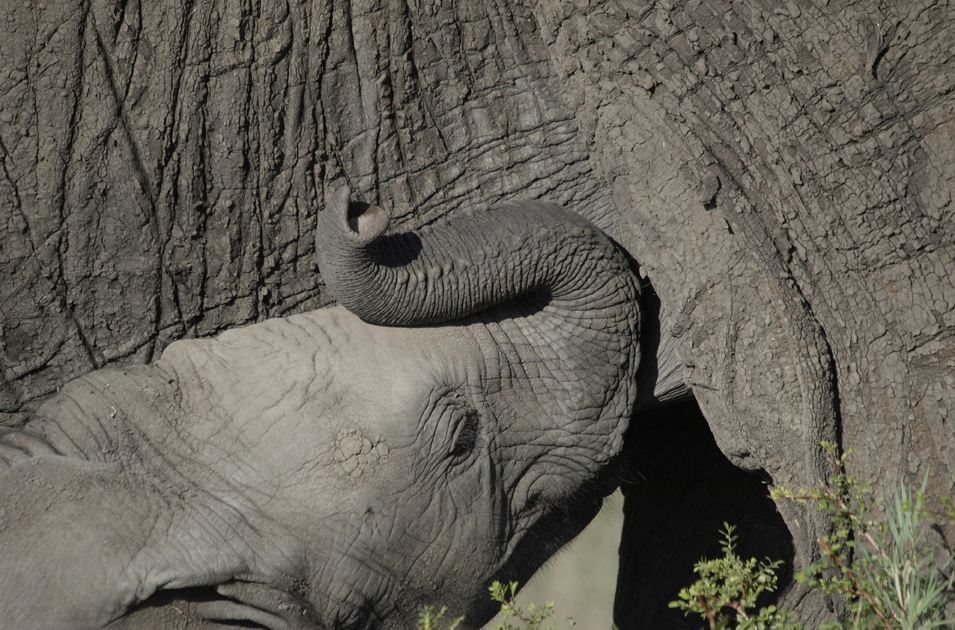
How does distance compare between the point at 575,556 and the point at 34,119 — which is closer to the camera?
the point at 34,119

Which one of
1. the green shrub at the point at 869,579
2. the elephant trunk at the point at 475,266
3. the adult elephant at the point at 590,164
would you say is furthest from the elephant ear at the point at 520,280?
the green shrub at the point at 869,579

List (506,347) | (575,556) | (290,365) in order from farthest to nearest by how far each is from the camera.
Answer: (575,556)
(506,347)
(290,365)

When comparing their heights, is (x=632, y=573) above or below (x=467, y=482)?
below

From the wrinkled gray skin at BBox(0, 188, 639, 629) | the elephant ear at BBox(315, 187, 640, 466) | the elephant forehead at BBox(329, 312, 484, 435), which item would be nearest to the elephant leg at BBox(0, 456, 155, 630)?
the wrinkled gray skin at BBox(0, 188, 639, 629)

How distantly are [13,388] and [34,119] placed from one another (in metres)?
0.75

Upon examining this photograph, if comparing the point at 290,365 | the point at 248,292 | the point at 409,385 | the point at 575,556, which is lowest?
the point at 575,556

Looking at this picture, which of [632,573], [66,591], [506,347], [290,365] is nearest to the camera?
[66,591]

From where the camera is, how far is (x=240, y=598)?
2186 mm

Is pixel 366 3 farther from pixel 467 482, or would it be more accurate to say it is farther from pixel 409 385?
pixel 467 482

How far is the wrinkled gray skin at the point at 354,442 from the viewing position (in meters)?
2.09

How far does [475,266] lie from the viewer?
238 centimetres

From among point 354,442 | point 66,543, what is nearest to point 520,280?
point 354,442

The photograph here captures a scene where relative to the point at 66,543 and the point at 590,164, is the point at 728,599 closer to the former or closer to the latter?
the point at 590,164

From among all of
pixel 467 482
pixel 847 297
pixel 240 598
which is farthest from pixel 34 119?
pixel 847 297
